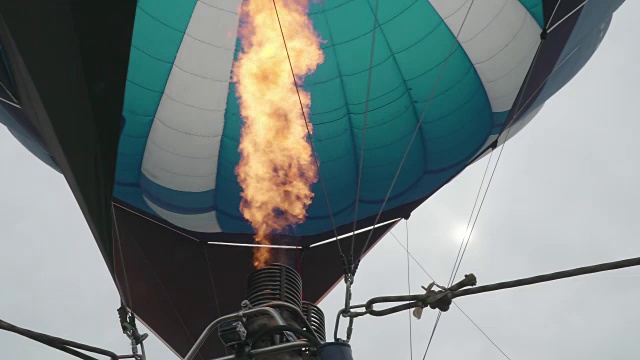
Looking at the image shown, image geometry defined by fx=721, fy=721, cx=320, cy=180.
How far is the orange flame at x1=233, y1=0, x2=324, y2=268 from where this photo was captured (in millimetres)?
7742

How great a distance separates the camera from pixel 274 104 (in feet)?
26.2

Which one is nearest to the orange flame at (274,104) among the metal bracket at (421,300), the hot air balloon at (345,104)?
the hot air balloon at (345,104)

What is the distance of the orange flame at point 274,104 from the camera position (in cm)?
774

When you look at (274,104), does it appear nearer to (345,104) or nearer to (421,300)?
(345,104)

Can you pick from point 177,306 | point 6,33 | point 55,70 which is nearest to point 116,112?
point 55,70

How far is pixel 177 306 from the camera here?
8.80 m

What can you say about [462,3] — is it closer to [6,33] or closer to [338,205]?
[338,205]

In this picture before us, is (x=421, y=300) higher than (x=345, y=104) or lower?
lower

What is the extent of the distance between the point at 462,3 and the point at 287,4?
6.07ft

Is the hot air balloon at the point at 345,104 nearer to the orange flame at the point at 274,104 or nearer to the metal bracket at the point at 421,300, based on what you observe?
the orange flame at the point at 274,104

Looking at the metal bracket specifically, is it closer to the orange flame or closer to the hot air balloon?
the hot air balloon

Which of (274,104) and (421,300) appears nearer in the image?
(421,300)

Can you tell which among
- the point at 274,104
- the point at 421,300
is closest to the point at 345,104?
the point at 274,104

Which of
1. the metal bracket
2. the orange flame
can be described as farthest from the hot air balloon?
the metal bracket
